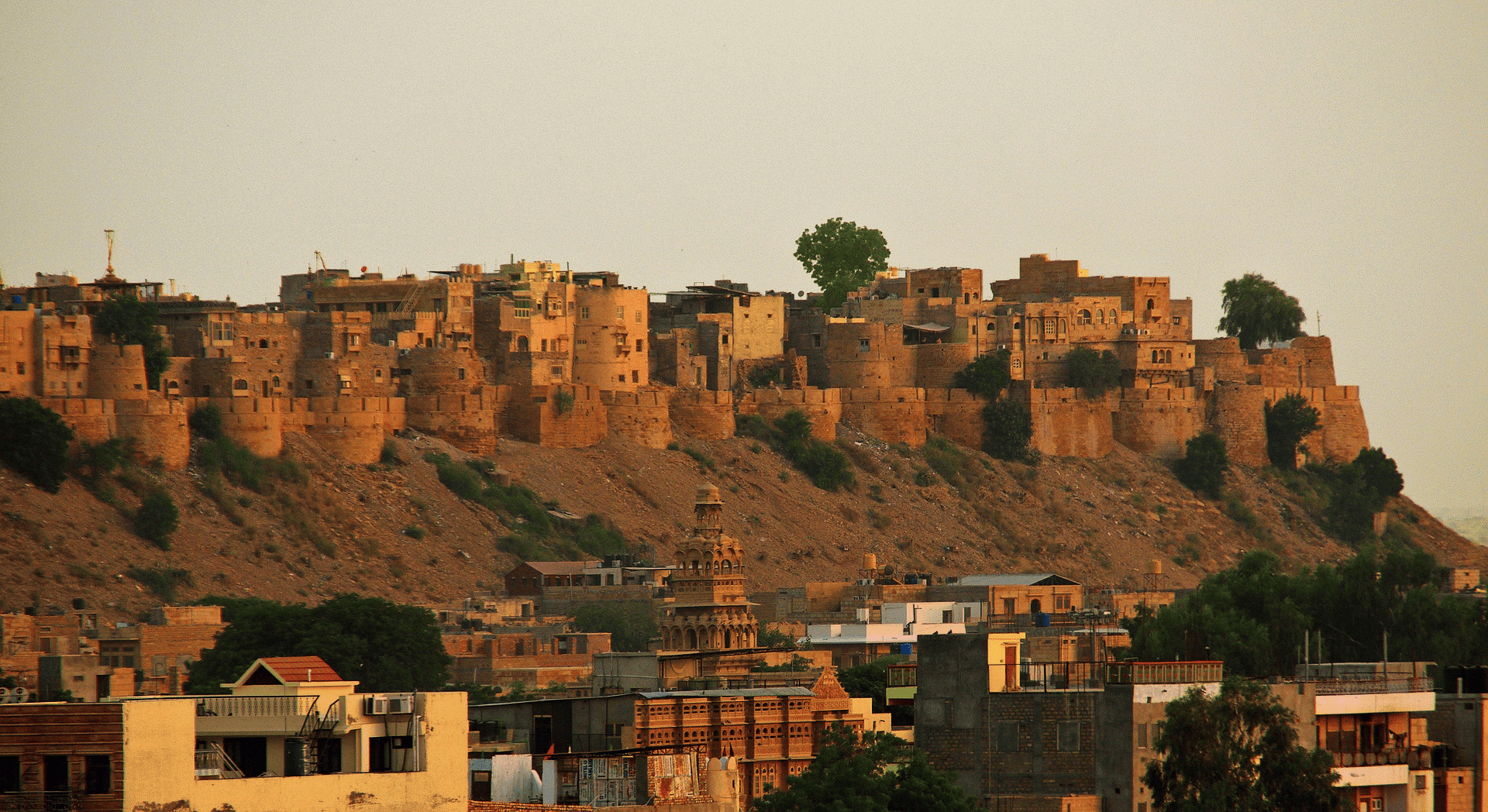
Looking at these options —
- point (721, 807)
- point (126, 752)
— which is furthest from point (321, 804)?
point (721, 807)

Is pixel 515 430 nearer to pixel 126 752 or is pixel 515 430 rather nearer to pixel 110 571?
pixel 110 571

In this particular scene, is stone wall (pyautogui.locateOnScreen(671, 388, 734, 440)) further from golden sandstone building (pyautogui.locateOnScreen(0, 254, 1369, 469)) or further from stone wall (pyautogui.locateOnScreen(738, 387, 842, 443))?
stone wall (pyautogui.locateOnScreen(738, 387, 842, 443))

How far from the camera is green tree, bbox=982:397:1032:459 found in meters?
105

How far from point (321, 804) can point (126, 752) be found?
2090 millimetres

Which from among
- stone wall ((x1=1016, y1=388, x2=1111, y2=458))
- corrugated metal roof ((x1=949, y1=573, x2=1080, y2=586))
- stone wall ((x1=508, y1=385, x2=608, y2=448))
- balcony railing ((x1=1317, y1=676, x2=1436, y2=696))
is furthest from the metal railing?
stone wall ((x1=1016, y1=388, x2=1111, y2=458))

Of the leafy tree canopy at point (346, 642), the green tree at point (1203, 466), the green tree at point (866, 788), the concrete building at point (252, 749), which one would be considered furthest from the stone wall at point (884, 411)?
the concrete building at point (252, 749)

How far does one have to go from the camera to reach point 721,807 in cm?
3359

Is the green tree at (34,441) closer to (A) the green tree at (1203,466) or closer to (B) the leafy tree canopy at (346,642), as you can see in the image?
(B) the leafy tree canopy at (346,642)

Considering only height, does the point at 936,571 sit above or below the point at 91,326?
below

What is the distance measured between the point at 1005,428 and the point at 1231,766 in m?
70.7

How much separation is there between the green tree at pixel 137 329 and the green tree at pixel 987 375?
29591mm

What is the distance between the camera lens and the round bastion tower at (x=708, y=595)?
218 ft

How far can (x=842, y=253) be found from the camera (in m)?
120

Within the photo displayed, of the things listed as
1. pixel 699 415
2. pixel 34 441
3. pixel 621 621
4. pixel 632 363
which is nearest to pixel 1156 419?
pixel 699 415
